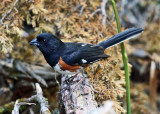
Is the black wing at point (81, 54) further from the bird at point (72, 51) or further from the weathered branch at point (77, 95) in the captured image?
the weathered branch at point (77, 95)

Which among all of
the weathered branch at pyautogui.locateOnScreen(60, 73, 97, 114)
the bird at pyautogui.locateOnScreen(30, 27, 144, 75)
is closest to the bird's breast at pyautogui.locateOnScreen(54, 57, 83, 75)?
the bird at pyautogui.locateOnScreen(30, 27, 144, 75)

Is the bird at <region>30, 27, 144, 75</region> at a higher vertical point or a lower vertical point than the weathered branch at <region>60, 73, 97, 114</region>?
higher

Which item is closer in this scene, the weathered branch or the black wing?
the weathered branch

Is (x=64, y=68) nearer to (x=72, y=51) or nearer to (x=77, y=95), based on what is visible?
(x=72, y=51)

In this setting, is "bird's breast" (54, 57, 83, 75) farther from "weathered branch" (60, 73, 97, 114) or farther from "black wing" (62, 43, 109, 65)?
"weathered branch" (60, 73, 97, 114)

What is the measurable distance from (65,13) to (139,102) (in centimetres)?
212

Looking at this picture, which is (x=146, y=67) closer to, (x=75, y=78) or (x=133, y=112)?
(x=133, y=112)

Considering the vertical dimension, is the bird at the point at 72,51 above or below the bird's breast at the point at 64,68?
above

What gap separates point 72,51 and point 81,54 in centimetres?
11

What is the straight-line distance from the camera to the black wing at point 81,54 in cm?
266

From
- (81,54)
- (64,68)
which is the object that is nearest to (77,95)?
(64,68)

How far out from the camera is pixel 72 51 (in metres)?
2.74

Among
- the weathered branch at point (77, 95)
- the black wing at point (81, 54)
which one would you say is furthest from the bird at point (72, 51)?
the weathered branch at point (77, 95)

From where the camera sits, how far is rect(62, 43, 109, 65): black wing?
2660 mm
